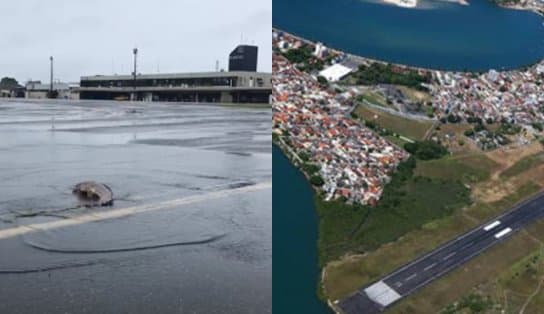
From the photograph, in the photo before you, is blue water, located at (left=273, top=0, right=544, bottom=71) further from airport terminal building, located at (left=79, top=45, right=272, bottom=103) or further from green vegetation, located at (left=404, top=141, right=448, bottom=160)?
airport terminal building, located at (left=79, top=45, right=272, bottom=103)

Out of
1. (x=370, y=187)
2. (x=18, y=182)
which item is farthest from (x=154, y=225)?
(x=370, y=187)

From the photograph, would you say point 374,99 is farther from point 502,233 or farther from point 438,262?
point 438,262

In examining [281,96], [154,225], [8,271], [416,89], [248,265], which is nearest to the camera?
[8,271]

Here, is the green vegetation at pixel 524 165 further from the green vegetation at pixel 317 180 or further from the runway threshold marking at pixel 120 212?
the runway threshold marking at pixel 120 212

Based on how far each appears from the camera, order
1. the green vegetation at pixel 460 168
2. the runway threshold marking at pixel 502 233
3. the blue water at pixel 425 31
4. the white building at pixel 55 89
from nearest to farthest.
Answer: the runway threshold marking at pixel 502 233 → the green vegetation at pixel 460 168 → the blue water at pixel 425 31 → the white building at pixel 55 89

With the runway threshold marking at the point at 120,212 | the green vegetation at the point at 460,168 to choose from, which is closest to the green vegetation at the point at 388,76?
the green vegetation at the point at 460,168

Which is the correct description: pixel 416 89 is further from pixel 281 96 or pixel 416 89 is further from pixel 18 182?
pixel 18 182
